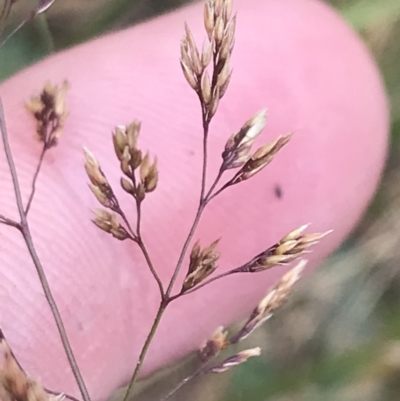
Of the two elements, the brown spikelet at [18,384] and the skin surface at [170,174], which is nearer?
the brown spikelet at [18,384]

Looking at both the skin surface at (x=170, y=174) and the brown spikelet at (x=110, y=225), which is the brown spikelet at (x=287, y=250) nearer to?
the brown spikelet at (x=110, y=225)

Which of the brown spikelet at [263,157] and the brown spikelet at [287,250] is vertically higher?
the brown spikelet at [263,157]

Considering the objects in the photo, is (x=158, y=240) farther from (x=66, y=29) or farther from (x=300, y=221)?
(x=66, y=29)

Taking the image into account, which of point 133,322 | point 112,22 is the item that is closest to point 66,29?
point 112,22

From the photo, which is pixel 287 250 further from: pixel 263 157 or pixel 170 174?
pixel 170 174

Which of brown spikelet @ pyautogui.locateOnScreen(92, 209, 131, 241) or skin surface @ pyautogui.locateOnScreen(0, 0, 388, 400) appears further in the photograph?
skin surface @ pyautogui.locateOnScreen(0, 0, 388, 400)

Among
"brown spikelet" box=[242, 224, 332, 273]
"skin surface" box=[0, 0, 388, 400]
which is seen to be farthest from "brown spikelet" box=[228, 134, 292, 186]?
"skin surface" box=[0, 0, 388, 400]

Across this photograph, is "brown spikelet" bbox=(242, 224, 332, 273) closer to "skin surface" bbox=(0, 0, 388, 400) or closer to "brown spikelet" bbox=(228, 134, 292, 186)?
"brown spikelet" bbox=(228, 134, 292, 186)

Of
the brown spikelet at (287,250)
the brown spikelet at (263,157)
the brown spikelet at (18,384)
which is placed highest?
the brown spikelet at (263,157)

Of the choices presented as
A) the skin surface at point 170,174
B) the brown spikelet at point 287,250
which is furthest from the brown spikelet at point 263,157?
the skin surface at point 170,174
